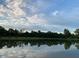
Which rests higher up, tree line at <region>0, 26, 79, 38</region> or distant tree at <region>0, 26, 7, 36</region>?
distant tree at <region>0, 26, 7, 36</region>

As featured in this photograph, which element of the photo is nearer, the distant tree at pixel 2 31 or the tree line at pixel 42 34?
the tree line at pixel 42 34

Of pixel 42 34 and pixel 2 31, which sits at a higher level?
pixel 2 31

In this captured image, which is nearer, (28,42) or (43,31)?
(43,31)

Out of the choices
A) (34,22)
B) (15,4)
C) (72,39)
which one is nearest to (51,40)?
(72,39)

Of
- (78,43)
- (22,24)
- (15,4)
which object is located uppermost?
(15,4)

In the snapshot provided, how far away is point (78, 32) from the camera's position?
24.6 feet

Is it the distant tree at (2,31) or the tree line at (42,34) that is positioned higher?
the distant tree at (2,31)

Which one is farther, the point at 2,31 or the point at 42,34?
the point at 2,31

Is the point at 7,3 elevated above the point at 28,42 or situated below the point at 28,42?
above

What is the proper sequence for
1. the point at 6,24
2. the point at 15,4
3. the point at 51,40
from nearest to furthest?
1. the point at 15,4
2. the point at 6,24
3. the point at 51,40

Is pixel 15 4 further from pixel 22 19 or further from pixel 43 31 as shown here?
pixel 43 31

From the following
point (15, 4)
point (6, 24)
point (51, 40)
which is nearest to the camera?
point (15, 4)

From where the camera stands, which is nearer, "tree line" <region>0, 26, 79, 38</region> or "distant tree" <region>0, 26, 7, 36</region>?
"tree line" <region>0, 26, 79, 38</region>

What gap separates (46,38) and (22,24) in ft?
3.83
